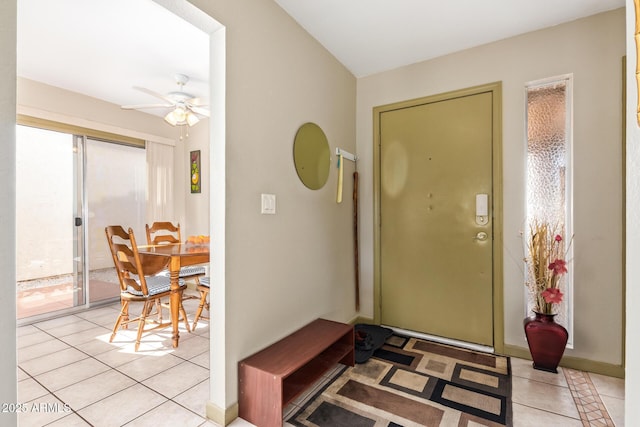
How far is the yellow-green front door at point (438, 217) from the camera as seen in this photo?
8.10 ft

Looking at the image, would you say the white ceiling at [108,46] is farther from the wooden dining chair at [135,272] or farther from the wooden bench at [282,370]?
the wooden bench at [282,370]

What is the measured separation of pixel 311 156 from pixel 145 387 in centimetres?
194

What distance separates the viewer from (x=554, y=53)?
2.23 meters

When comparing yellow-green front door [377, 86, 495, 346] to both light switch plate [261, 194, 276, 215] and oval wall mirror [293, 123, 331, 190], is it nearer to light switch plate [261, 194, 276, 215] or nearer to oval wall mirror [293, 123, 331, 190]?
oval wall mirror [293, 123, 331, 190]

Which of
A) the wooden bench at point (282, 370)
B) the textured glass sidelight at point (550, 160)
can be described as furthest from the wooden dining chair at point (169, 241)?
the textured glass sidelight at point (550, 160)

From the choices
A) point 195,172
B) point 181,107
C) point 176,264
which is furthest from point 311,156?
point 195,172

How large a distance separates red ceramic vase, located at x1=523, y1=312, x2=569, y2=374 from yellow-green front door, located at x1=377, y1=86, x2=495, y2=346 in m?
0.33

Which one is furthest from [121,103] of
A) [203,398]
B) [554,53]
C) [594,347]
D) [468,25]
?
[594,347]

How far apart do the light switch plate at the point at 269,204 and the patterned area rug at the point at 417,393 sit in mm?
1184

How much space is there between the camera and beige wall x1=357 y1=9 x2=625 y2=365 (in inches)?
80.5

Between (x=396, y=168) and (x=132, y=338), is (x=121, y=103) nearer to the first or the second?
(x=132, y=338)

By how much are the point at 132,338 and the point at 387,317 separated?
2.36 meters
